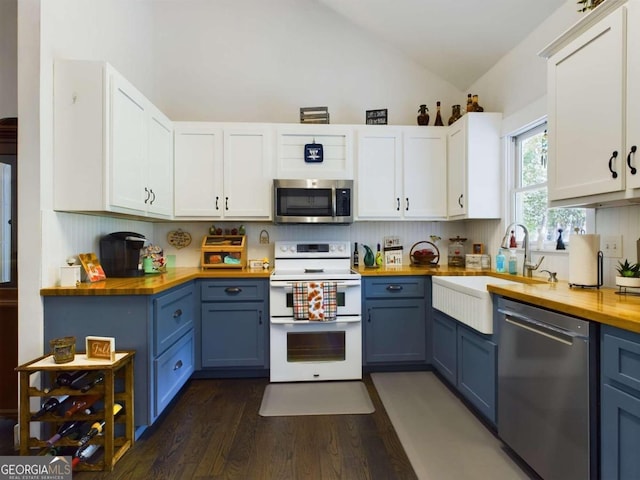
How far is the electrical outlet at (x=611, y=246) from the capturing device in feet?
5.90

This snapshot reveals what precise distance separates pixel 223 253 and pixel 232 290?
1.47 feet

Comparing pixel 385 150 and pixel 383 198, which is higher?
pixel 385 150

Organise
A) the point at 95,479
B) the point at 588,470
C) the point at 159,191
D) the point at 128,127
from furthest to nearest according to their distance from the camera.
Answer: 1. the point at 159,191
2. the point at 128,127
3. the point at 95,479
4. the point at 588,470

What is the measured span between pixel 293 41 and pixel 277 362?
312 cm

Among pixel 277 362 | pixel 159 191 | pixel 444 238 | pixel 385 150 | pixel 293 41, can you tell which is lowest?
pixel 277 362

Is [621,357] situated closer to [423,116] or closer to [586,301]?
[586,301]

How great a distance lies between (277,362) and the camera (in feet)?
8.81

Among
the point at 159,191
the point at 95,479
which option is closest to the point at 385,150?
the point at 159,191

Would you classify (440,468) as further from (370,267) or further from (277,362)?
(370,267)

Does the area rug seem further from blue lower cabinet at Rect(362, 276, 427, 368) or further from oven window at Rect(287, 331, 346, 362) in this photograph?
blue lower cabinet at Rect(362, 276, 427, 368)

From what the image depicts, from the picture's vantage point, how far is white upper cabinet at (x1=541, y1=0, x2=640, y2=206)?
1.38 meters

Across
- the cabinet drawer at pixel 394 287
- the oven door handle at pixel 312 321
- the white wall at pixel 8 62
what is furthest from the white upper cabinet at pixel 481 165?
the white wall at pixel 8 62

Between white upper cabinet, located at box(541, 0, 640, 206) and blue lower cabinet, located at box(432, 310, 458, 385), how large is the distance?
1154mm

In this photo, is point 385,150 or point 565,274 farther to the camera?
point 385,150
